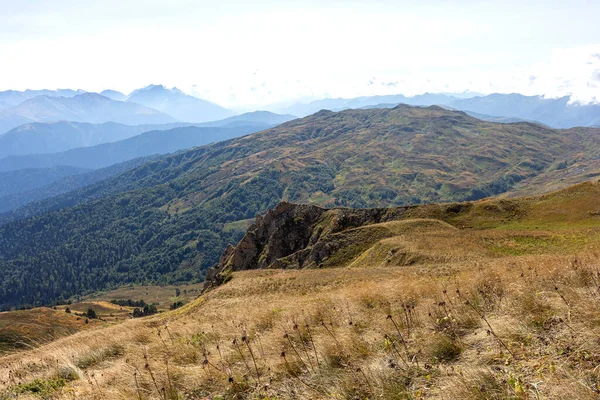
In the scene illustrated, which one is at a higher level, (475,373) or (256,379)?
(475,373)

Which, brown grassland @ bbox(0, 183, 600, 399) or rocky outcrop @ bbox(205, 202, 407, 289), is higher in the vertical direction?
brown grassland @ bbox(0, 183, 600, 399)

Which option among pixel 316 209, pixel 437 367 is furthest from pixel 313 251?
pixel 437 367

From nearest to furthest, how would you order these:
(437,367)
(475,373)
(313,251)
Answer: (475,373)
(437,367)
(313,251)

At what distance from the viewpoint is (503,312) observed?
8820 millimetres

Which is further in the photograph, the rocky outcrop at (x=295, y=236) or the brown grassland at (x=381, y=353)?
the rocky outcrop at (x=295, y=236)

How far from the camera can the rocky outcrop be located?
165 feet

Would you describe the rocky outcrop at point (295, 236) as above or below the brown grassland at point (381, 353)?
below

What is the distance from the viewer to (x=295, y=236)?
61844 millimetres

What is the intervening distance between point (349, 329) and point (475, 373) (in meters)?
3.90

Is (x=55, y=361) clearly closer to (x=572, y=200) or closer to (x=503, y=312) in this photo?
(x=503, y=312)

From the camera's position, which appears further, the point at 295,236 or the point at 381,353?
the point at 295,236

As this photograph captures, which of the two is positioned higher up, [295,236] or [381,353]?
[381,353]

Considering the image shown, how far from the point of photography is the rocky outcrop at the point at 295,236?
5028cm

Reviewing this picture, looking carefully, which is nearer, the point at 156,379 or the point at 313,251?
the point at 156,379
